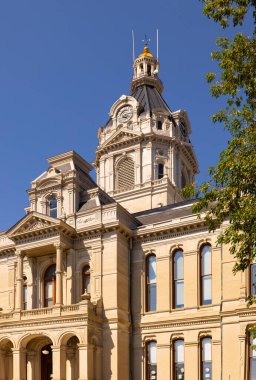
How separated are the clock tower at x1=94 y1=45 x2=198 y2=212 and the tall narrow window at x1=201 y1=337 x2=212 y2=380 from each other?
65.3ft

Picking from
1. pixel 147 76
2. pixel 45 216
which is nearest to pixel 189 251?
pixel 45 216

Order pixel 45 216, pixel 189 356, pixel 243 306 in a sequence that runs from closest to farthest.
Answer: pixel 243 306 → pixel 189 356 → pixel 45 216

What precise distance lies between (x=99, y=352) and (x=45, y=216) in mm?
→ 9132

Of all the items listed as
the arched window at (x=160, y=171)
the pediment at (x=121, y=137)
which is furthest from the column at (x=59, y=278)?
the pediment at (x=121, y=137)

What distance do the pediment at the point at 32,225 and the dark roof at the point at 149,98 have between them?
22.5 m

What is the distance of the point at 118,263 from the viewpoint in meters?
38.8

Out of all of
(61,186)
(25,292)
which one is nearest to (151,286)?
(25,292)

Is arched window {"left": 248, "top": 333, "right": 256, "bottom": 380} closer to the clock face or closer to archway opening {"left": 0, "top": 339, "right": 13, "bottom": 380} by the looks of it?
archway opening {"left": 0, "top": 339, "right": 13, "bottom": 380}

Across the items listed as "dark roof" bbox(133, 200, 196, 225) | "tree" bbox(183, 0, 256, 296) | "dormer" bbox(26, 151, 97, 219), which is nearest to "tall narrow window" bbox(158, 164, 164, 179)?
"dark roof" bbox(133, 200, 196, 225)

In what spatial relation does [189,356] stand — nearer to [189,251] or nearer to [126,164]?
[189,251]

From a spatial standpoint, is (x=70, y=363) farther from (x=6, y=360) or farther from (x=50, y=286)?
(x=50, y=286)

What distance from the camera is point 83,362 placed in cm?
3578

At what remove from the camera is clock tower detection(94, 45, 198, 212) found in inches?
2221

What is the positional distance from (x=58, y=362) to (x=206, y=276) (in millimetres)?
10138
